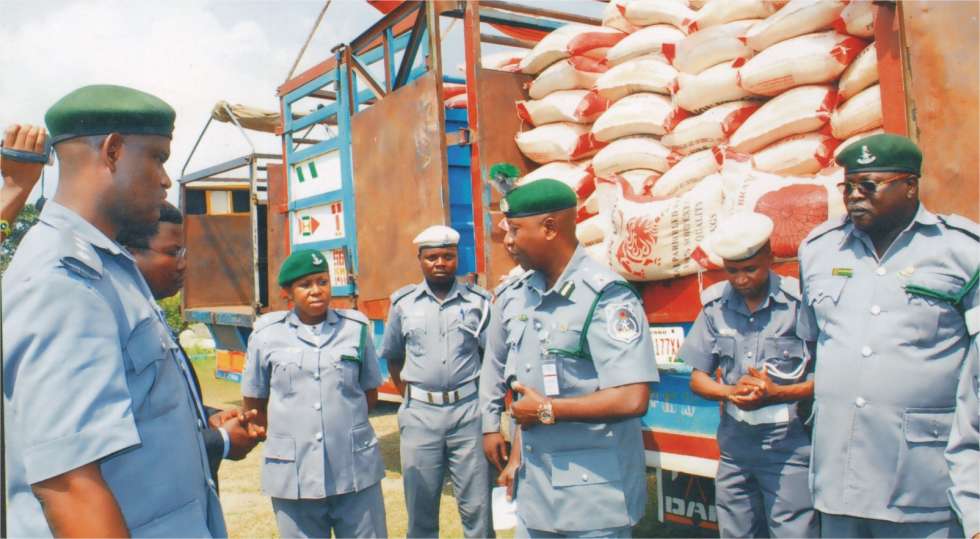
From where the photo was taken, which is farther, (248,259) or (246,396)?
(248,259)

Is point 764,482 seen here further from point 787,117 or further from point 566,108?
point 566,108

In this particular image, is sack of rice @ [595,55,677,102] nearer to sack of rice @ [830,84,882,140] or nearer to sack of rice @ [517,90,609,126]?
sack of rice @ [517,90,609,126]

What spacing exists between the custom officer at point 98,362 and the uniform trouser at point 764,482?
1.80 metres

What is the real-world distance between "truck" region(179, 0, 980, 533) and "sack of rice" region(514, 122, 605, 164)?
148 millimetres

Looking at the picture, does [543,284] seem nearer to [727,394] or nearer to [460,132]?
[727,394]

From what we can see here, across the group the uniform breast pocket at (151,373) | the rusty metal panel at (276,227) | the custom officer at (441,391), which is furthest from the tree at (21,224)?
the rusty metal panel at (276,227)

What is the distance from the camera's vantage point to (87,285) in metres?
1.14

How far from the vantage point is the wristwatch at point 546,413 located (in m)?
1.97

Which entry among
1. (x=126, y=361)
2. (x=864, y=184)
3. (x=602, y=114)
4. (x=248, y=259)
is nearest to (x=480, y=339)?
(x=602, y=114)

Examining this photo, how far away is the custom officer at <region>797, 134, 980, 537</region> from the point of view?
1844mm

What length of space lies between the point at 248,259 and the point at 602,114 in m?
5.33

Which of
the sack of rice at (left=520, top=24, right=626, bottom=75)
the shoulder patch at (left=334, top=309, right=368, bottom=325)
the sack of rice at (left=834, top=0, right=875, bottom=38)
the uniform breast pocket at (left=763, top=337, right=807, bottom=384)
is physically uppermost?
the sack of rice at (left=520, top=24, right=626, bottom=75)

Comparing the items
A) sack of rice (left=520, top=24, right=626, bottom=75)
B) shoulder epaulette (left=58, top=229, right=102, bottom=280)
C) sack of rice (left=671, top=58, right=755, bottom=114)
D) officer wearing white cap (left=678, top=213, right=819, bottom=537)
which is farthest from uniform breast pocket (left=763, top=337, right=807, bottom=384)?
shoulder epaulette (left=58, top=229, right=102, bottom=280)

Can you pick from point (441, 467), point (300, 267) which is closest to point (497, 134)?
point (300, 267)
